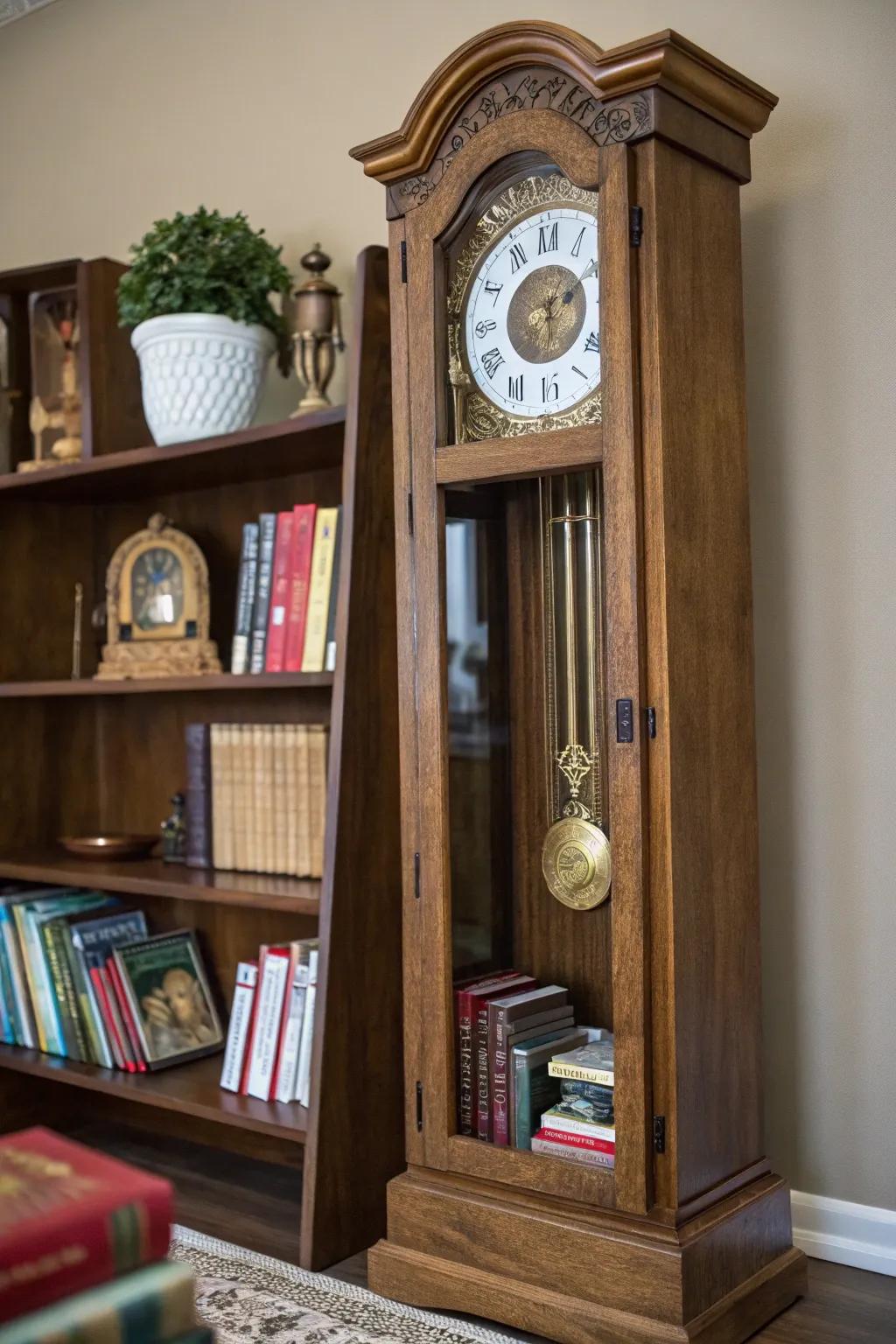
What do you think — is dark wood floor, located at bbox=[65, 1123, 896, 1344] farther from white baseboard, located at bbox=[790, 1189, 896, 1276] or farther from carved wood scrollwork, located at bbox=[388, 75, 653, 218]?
carved wood scrollwork, located at bbox=[388, 75, 653, 218]

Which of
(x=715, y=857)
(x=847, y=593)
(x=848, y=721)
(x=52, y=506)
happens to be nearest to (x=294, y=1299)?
(x=715, y=857)

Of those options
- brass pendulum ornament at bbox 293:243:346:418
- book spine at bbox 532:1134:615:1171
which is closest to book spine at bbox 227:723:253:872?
brass pendulum ornament at bbox 293:243:346:418

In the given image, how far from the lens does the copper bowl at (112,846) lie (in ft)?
8.52

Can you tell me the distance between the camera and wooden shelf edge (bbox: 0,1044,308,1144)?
209 centimetres

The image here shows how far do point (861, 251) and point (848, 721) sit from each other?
688mm

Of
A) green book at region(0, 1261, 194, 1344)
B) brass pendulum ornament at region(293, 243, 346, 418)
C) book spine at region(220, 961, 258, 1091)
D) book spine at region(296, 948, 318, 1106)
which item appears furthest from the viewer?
brass pendulum ornament at region(293, 243, 346, 418)

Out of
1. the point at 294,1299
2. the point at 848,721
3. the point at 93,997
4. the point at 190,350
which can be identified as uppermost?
the point at 190,350

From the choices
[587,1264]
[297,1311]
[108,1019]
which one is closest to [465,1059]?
[587,1264]

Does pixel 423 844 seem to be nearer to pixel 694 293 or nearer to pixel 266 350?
pixel 694 293

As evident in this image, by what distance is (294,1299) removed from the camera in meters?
1.88

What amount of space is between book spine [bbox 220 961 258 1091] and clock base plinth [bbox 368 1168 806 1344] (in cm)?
46

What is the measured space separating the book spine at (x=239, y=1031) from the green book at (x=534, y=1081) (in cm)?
62

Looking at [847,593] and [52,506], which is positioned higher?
[52,506]

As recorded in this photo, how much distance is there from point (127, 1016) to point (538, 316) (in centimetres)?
149
